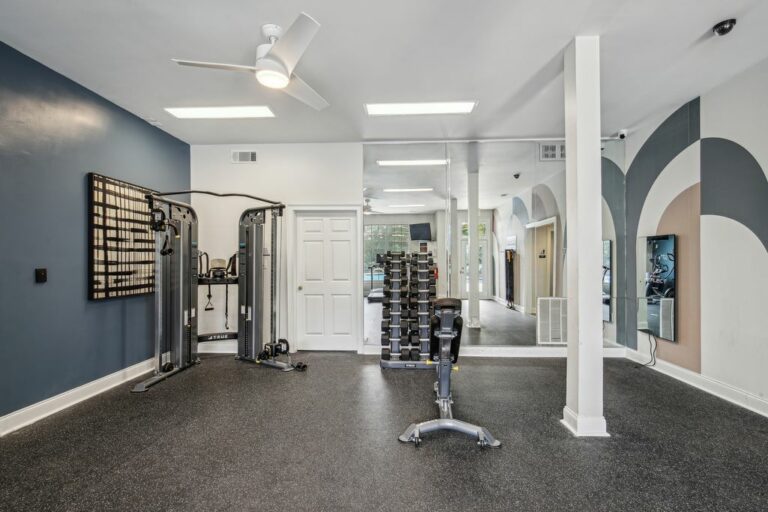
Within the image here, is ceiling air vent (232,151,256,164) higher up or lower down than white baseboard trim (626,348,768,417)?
higher up

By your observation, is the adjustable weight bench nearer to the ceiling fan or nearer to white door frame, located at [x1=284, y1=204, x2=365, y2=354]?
the ceiling fan

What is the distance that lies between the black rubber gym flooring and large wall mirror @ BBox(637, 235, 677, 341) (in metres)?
0.78

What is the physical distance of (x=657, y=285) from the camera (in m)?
4.20

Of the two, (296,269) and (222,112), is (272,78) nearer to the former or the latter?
→ (222,112)

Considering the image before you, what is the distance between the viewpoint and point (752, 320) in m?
3.18

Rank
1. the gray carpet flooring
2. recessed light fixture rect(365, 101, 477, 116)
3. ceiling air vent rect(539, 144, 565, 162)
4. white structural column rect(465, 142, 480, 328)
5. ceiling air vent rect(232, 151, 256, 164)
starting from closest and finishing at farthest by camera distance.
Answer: recessed light fixture rect(365, 101, 477, 116) < ceiling air vent rect(539, 144, 565, 162) < ceiling air vent rect(232, 151, 256, 164) < the gray carpet flooring < white structural column rect(465, 142, 480, 328)

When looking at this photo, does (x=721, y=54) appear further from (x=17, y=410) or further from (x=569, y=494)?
(x=17, y=410)

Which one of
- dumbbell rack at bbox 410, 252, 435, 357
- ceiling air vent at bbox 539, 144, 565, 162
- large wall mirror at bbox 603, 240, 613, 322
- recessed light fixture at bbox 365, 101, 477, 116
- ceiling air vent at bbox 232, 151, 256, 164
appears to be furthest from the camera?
ceiling air vent at bbox 232, 151, 256, 164

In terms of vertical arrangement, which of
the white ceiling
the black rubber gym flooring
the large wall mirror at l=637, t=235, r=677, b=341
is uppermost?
the white ceiling

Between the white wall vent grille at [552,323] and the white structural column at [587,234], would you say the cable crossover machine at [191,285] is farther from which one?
the white wall vent grille at [552,323]

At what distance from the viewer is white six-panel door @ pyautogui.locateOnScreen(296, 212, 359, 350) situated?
5.09 meters

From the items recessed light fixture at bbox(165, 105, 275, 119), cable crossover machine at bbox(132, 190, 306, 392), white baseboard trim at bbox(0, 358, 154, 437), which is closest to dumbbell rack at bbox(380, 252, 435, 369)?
cable crossover machine at bbox(132, 190, 306, 392)

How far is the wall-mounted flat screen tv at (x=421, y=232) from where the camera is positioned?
6.21 m

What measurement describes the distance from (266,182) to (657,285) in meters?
5.33
